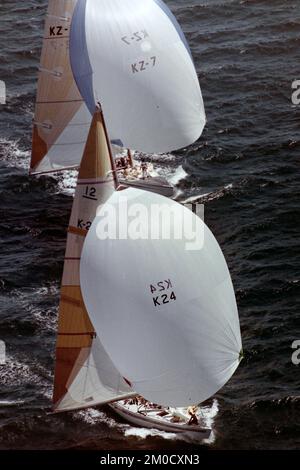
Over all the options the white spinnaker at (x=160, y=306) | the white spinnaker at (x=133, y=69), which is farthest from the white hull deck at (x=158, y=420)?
the white spinnaker at (x=133, y=69)

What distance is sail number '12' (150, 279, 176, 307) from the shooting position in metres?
51.9

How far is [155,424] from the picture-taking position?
57156 mm

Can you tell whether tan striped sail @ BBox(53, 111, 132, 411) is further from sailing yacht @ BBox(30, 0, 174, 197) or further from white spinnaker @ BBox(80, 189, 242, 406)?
sailing yacht @ BBox(30, 0, 174, 197)

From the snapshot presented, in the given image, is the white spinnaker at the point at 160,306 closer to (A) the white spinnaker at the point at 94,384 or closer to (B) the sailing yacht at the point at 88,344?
(B) the sailing yacht at the point at 88,344

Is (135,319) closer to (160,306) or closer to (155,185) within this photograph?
(160,306)

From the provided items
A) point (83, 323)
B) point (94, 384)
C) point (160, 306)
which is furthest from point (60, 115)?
point (160, 306)

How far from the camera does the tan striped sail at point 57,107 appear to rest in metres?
75.0

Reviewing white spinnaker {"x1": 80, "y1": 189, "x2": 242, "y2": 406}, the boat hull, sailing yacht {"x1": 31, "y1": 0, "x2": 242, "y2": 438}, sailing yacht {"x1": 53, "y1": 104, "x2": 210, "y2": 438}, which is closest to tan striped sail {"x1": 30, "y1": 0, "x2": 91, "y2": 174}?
the boat hull

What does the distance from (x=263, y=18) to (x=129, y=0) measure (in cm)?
3186

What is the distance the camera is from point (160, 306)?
51.9 metres

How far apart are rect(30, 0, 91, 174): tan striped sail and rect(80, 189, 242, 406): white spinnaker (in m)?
25.2

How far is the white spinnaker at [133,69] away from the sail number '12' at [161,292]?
902 inches

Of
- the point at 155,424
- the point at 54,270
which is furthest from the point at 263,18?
the point at 155,424

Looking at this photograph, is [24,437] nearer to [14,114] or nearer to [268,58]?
[14,114]
